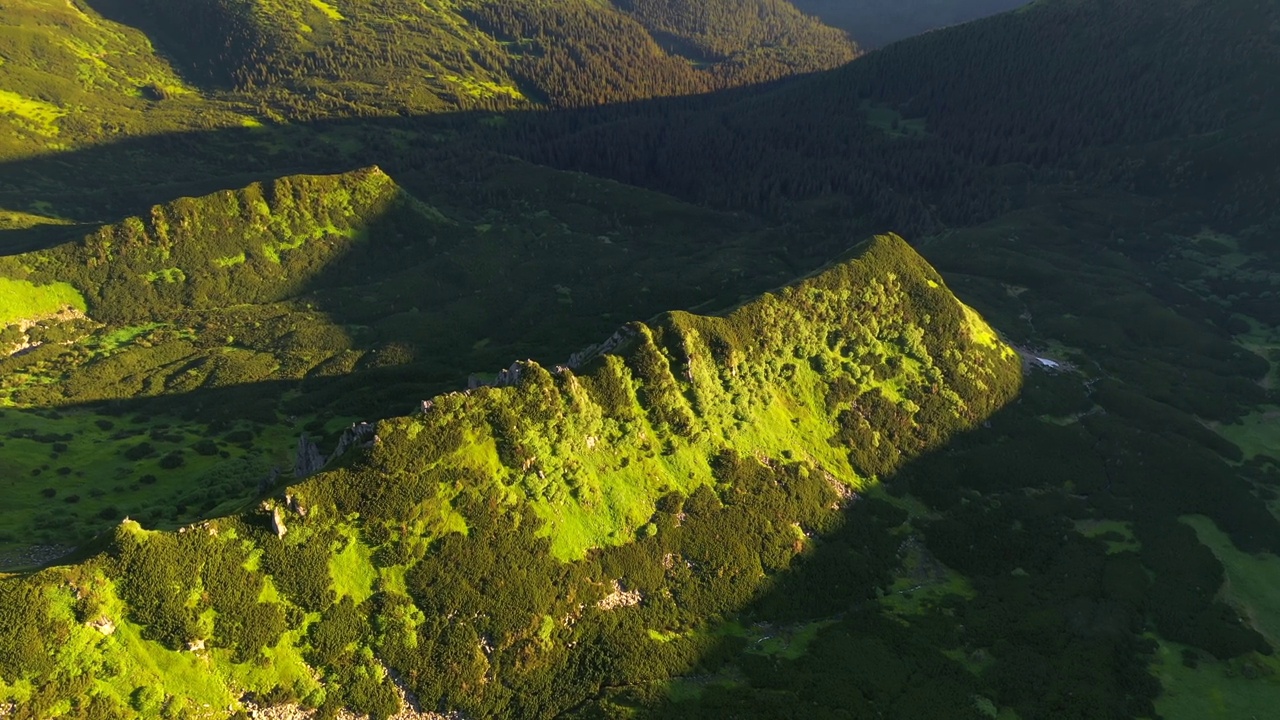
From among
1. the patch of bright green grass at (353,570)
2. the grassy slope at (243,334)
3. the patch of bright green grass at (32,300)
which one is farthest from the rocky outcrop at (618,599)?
the patch of bright green grass at (32,300)

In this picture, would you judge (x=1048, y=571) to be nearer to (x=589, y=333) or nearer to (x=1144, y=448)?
(x=1144, y=448)

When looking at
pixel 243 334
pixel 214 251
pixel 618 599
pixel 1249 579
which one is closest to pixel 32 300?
pixel 214 251

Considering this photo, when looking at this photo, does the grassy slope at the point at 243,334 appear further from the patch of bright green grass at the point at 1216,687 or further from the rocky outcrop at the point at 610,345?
the patch of bright green grass at the point at 1216,687

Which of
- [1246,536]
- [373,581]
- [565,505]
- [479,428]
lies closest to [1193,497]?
[1246,536]

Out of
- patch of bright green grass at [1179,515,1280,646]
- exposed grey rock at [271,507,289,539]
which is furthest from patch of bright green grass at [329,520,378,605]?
patch of bright green grass at [1179,515,1280,646]

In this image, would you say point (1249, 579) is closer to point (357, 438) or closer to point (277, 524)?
point (357, 438)

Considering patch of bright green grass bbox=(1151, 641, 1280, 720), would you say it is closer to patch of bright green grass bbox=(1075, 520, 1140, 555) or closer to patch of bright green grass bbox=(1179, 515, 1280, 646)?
patch of bright green grass bbox=(1179, 515, 1280, 646)
